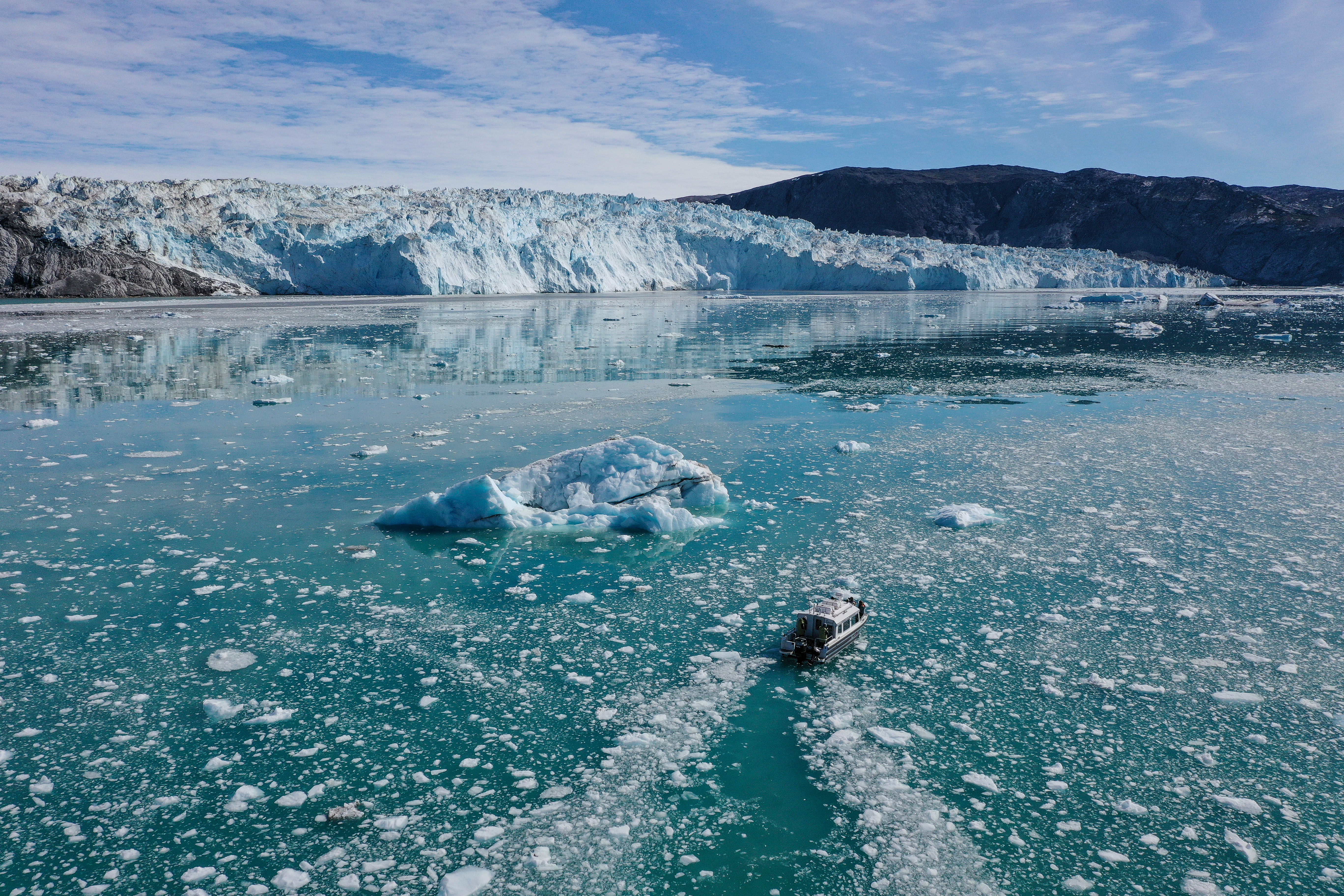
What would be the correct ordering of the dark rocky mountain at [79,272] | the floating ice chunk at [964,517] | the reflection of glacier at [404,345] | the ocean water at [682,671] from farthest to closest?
the dark rocky mountain at [79,272]
the reflection of glacier at [404,345]
the floating ice chunk at [964,517]
the ocean water at [682,671]

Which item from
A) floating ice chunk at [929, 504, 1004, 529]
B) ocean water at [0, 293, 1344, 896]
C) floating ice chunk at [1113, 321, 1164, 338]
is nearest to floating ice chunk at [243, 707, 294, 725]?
ocean water at [0, 293, 1344, 896]

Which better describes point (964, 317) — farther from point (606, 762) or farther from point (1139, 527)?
point (606, 762)

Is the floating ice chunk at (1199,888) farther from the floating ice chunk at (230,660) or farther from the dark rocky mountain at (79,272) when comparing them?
the dark rocky mountain at (79,272)

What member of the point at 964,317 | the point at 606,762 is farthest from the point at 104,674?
the point at 964,317

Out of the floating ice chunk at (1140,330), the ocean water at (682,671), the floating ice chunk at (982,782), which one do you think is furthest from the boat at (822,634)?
the floating ice chunk at (1140,330)

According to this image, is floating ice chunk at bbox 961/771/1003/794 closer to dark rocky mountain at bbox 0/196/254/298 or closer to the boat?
the boat

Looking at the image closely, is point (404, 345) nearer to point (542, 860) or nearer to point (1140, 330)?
point (542, 860)

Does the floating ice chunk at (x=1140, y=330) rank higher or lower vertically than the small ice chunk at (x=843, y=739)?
higher

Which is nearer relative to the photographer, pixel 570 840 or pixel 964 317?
pixel 570 840
